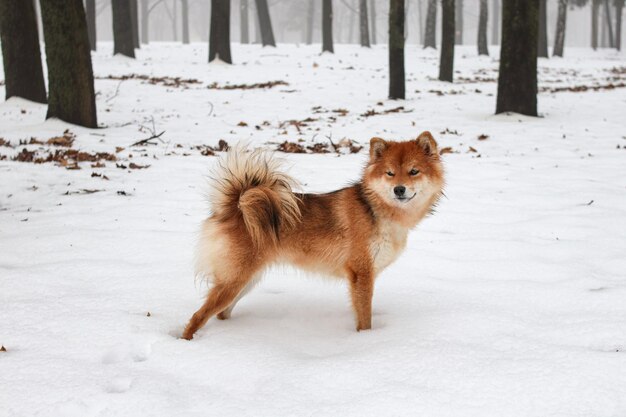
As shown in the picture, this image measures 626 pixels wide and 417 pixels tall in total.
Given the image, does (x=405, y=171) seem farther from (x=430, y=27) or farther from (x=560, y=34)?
(x=560, y=34)

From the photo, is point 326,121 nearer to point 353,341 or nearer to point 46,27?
point 46,27

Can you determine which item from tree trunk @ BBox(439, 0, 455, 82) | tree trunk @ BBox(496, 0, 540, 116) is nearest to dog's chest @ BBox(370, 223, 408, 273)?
tree trunk @ BBox(496, 0, 540, 116)

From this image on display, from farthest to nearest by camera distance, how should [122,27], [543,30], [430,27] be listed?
[430,27] < [543,30] < [122,27]

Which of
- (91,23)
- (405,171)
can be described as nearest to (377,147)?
(405,171)

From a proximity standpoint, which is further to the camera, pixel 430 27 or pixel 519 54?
pixel 430 27

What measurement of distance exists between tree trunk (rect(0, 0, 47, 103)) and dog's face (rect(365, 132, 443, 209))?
11.5 m

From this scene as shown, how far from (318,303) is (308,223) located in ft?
2.87

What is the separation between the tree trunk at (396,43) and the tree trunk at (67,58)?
8952mm

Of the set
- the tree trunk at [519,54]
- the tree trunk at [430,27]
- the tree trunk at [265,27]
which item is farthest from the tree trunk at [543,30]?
the tree trunk at [519,54]

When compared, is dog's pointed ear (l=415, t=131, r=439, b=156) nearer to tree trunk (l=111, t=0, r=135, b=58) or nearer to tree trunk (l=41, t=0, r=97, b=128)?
tree trunk (l=41, t=0, r=97, b=128)

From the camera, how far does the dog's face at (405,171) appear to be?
3969 millimetres

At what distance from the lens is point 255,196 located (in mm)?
3893

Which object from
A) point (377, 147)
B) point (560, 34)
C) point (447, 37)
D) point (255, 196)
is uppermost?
point (560, 34)

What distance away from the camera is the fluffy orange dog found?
3.87 meters
